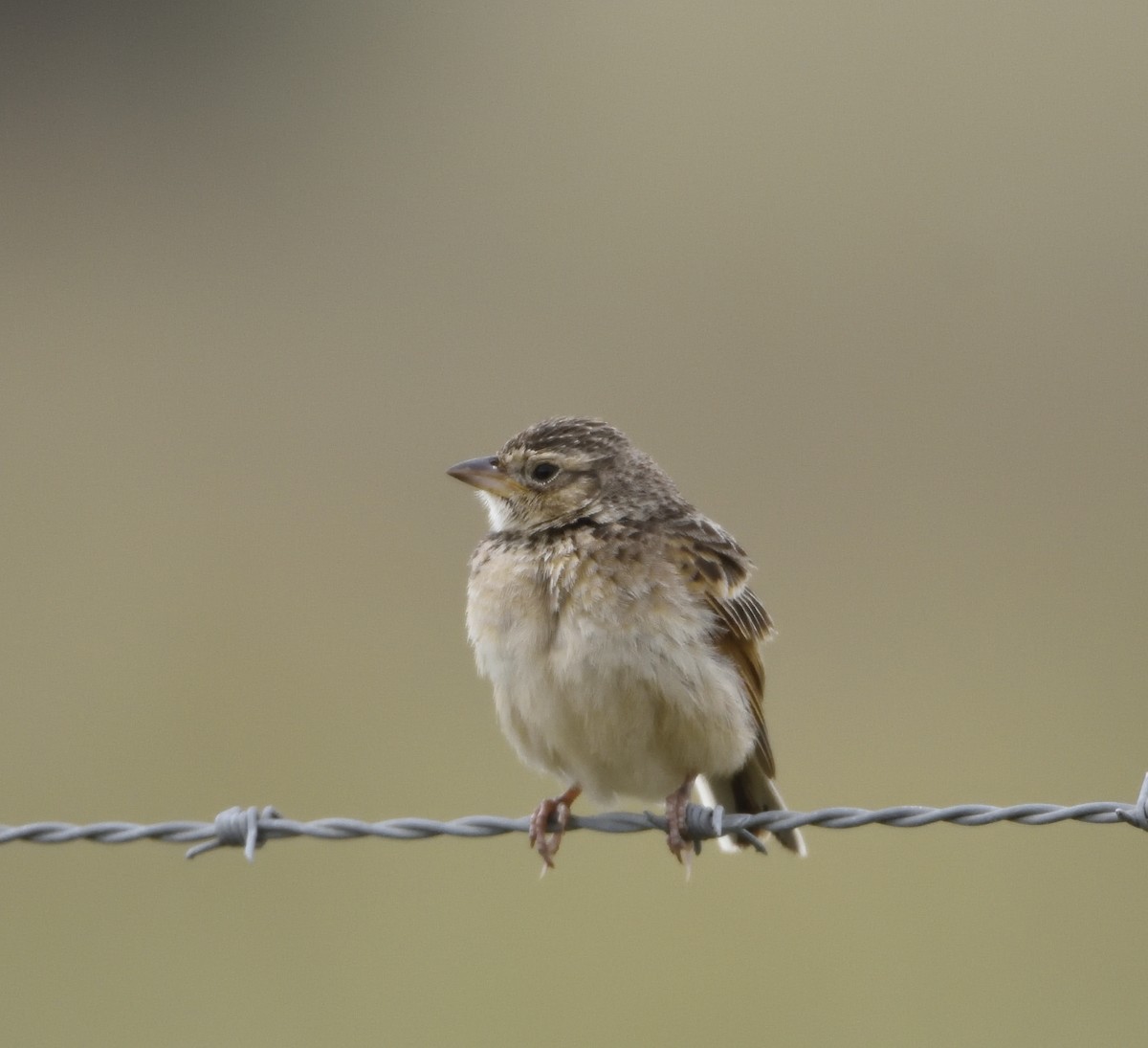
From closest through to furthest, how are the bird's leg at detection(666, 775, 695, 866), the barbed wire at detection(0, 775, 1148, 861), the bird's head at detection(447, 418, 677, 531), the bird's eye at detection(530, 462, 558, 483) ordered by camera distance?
the barbed wire at detection(0, 775, 1148, 861)
the bird's leg at detection(666, 775, 695, 866)
the bird's head at detection(447, 418, 677, 531)
the bird's eye at detection(530, 462, 558, 483)

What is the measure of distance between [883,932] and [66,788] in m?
5.19

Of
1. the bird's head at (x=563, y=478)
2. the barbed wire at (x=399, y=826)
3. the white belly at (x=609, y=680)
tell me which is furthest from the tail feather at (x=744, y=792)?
the bird's head at (x=563, y=478)

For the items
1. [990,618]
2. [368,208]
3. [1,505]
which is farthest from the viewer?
[368,208]

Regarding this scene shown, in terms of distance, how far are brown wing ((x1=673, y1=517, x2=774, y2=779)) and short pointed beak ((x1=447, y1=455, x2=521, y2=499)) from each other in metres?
0.69

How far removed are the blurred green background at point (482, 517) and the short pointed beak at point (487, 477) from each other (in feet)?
12.6

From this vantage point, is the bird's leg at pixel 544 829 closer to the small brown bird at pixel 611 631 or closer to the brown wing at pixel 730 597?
the small brown bird at pixel 611 631

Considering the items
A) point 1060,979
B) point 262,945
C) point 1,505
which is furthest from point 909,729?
point 1,505

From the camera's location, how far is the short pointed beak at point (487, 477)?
681cm

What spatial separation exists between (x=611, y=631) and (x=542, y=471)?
38.0 inches

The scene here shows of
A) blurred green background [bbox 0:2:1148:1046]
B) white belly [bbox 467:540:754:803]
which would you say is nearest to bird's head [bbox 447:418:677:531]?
→ white belly [bbox 467:540:754:803]

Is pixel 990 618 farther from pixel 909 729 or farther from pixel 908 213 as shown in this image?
pixel 908 213

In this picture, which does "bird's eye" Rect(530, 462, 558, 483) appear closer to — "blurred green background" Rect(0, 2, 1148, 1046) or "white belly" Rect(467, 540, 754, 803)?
"white belly" Rect(467, 540, 754, 803)

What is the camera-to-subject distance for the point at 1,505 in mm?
14906

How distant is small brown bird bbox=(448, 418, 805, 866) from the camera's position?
6.08 meters
